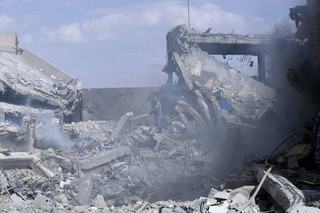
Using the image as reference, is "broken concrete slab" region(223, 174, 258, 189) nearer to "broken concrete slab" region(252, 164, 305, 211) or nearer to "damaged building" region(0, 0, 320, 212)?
"damaged building" region(0, 0, 320, 212)

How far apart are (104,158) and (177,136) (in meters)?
4.00

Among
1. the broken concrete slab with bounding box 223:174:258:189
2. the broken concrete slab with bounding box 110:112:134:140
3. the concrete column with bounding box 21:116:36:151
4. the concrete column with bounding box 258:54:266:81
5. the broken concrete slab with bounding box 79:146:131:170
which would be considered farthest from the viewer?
the concrete column with bounding box 258:54:266:81

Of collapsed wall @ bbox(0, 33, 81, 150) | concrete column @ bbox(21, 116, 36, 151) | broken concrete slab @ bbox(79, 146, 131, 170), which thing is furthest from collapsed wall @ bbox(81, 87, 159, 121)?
broken concrete slab @ bbox(79, 146, 131, 170)

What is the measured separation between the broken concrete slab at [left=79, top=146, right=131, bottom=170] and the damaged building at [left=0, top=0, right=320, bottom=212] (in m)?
0.04

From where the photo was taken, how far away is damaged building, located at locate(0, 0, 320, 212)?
19.3ft

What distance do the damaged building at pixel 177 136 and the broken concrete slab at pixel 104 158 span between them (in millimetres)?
35

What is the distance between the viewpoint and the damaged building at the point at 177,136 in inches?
231

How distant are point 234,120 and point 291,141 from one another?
5.63 m

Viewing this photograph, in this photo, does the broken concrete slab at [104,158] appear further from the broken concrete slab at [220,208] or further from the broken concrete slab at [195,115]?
the broken concrete slab at [220,208]

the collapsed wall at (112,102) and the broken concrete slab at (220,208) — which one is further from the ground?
the broken concrete slab at (220,208)

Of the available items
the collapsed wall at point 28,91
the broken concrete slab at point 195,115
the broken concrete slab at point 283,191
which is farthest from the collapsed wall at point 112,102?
the broken concrete slab at point 283,191

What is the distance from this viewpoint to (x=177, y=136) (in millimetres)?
14273

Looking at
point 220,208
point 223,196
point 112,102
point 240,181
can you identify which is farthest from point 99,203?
point 112,102

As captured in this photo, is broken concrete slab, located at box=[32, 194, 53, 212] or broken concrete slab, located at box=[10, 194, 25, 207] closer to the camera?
broken concrete slab, located at box=[32, 194, 53, 212]
